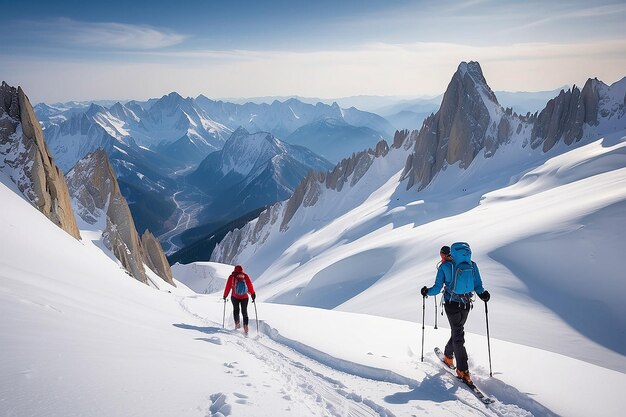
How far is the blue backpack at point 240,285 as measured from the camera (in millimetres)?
13377

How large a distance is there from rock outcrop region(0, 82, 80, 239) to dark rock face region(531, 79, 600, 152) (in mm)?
83044

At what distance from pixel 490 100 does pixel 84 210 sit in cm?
9262

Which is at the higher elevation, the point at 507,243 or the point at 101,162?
the point at 101,162

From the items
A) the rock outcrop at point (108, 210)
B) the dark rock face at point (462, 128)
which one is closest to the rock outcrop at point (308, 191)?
the dark rock face at point (462, 128)

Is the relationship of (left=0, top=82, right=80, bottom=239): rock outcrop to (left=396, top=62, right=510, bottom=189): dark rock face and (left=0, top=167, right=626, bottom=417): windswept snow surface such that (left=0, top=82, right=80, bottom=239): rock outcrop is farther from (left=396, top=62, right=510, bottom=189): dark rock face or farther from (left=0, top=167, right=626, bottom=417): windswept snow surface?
(left=396, top=62, right=510, bottom=189): dark rock face

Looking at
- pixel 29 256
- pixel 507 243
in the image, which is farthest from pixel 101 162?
pixel 507 243

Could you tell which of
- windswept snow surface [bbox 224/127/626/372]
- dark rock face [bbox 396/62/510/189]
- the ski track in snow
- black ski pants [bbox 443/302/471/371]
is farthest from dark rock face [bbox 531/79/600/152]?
the ski track in snow

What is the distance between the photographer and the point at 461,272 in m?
8.32

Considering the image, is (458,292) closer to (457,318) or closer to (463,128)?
(457,318)

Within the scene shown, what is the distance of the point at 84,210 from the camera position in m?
60.5

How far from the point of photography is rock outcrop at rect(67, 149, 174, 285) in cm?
5622

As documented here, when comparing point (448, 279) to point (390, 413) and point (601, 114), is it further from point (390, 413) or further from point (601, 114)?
point (601, 114)

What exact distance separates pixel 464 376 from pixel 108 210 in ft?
215

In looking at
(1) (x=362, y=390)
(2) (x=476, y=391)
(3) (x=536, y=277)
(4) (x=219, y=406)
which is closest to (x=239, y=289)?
(1) (x=362, y=390)
